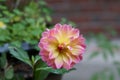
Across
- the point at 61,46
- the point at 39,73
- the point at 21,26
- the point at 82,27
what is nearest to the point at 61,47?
the point at 61,46

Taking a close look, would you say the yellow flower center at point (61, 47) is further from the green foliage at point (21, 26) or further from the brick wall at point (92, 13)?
the brick wall at point (92, 13)

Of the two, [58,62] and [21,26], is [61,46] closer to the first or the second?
[58,62]

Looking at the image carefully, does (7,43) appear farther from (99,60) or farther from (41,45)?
(99,60)

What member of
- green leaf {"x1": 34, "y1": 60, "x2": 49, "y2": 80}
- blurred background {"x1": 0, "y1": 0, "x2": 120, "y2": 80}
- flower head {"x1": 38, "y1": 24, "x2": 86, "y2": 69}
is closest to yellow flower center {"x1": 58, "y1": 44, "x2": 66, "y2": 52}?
flower head {"x1": 38, "y1": 24, "x2": 86, "y2": 69}

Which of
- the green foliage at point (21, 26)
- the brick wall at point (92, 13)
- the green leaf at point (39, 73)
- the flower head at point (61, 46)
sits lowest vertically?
the brick wall at point (92, 13)

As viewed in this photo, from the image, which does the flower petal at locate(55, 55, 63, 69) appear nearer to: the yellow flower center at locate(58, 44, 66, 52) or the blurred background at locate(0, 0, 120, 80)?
the yellow flower center at locate(58, 44, 66, 52)

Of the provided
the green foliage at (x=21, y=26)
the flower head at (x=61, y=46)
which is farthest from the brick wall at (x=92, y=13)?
the flower head at (x=61, y=46)

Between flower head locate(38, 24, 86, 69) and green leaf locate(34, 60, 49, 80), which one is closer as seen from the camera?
flower head locate(38, 24, 86, 69)
